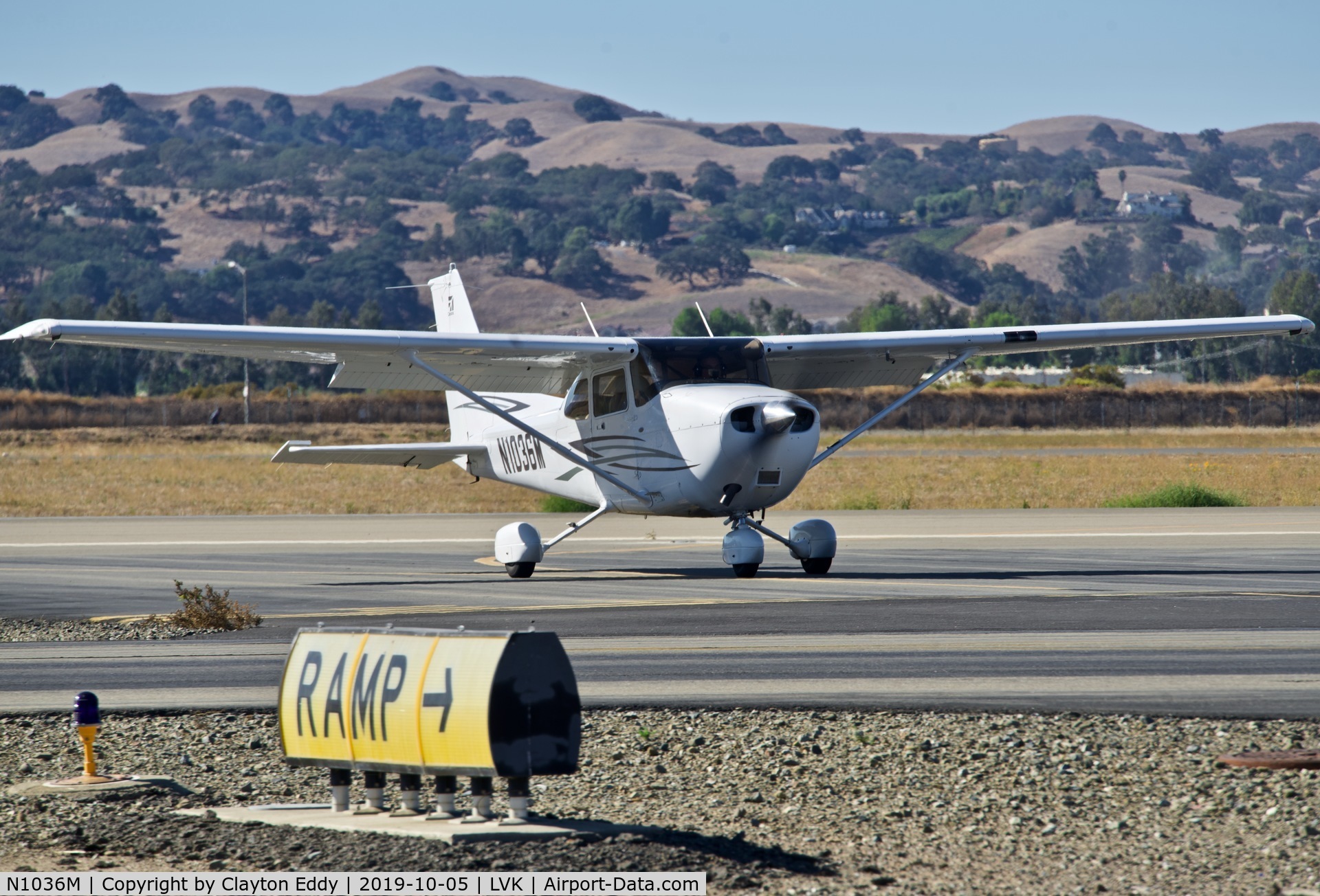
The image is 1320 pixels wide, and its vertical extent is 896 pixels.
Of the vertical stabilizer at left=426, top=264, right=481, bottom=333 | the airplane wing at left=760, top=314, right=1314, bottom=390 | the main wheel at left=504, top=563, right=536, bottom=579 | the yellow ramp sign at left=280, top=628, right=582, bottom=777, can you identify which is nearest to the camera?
the yellow ramp sign at left=280, top=628, right=582, bottom=777

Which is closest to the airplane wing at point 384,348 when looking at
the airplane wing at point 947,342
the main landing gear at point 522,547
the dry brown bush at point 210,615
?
the main landing gear at point 522,547

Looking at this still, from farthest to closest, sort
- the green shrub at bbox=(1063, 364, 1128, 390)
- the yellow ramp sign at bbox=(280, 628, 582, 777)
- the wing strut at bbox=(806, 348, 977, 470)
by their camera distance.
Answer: the green shrub at bbox=(1063, 364, 1128, 390) → the wing strut at bbox=(806, 348, 977, 470) → the yellow ramp sign at bbox=(280, 628, 582, 777)

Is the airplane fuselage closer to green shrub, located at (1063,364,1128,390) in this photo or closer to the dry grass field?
the dry grass field

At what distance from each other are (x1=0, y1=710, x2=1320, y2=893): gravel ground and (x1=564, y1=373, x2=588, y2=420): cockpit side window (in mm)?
9749

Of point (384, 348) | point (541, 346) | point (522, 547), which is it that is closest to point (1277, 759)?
point (522, 547)

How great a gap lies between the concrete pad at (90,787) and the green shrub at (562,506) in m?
22.7

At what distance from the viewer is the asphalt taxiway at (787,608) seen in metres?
9.73

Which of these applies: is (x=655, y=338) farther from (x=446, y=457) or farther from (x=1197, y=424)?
(x=1197, y=424)

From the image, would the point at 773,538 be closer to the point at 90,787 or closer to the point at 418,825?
the point at 90,787

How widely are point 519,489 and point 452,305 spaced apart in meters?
18.6

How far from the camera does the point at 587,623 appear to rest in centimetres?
1327

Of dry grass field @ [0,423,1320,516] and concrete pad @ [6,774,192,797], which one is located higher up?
concrete pad @ [6,774,192,797]

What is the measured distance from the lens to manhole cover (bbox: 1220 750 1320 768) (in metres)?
7.25
